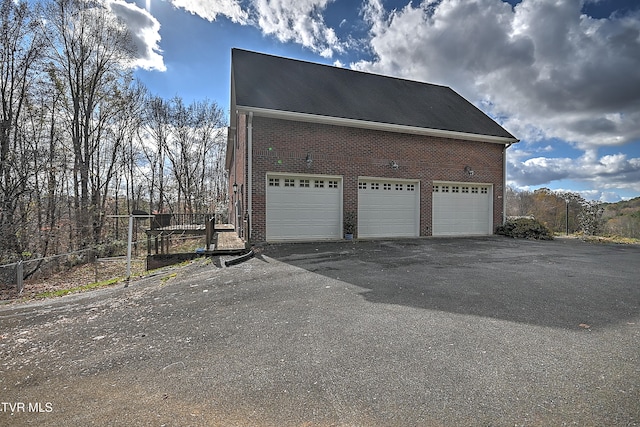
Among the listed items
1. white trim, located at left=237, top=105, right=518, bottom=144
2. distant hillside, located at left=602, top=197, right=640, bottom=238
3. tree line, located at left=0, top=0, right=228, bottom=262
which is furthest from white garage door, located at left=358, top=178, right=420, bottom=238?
distant hillside, located at left=602, top=197, right=640, bottom=238

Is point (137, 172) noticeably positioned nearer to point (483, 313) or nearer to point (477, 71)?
point (477, 71)

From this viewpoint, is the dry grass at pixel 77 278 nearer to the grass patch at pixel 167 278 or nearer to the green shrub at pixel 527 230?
the grass patch at pixel 167 278

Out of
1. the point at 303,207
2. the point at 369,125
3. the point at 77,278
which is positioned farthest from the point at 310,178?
the point at 77,278

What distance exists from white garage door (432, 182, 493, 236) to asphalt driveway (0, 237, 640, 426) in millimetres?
6607

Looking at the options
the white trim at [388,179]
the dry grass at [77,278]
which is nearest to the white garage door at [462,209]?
the white trim at [388,179]

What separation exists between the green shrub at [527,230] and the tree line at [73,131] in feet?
46.9

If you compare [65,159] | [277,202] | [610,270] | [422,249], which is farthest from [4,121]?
[610,270]

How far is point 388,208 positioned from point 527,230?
234 inches

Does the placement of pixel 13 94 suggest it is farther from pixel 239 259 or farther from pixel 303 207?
pixel 303 207

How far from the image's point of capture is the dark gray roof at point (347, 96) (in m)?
10.2

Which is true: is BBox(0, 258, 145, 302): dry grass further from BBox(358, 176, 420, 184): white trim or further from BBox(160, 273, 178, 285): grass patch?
BBox(358, 176, 420, 184): white trim

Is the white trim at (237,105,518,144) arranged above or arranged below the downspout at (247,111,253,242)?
above

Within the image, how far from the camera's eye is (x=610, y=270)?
6121 millimetres

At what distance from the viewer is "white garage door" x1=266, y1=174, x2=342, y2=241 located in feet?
31.8
